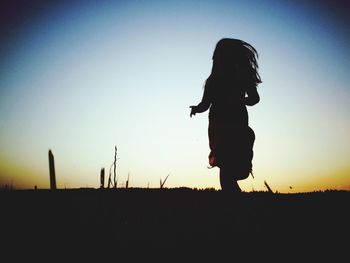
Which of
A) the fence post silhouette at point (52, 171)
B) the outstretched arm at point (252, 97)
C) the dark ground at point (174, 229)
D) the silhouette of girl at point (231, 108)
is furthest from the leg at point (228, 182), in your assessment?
the fence post silhouette at point (52, 171)

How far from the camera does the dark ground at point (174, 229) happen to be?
223 centimetres

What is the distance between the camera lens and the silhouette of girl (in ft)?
16.4

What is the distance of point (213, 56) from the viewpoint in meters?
5.34

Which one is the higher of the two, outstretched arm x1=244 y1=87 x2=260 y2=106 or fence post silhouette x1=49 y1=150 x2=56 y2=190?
outstretched arm x1=244 y1=87 x2=260 y2=106

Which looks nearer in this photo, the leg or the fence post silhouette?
the fence post silhouette

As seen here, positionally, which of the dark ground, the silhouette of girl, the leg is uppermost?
the silhouette of girl

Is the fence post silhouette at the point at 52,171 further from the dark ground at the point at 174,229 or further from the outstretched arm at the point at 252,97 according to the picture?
the outstretched arm at the point at 252,97

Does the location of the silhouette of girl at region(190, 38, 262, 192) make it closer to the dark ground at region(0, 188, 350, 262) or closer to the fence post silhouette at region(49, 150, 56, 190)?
the dark ground at region(0, 188, 350, 262)

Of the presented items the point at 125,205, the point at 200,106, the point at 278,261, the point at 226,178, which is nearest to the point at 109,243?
the point at 278,261

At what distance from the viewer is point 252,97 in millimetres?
4969

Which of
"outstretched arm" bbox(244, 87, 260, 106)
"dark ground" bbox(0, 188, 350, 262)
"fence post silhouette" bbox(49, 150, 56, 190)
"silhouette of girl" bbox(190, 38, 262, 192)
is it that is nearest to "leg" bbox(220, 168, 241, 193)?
"silhouette of girl" bbox(190, 38, 262, 192)

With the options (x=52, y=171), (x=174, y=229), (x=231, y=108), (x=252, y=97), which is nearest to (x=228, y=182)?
(x=231, y=108)

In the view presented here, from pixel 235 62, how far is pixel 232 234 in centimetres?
338

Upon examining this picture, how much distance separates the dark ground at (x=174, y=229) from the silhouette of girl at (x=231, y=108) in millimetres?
788
